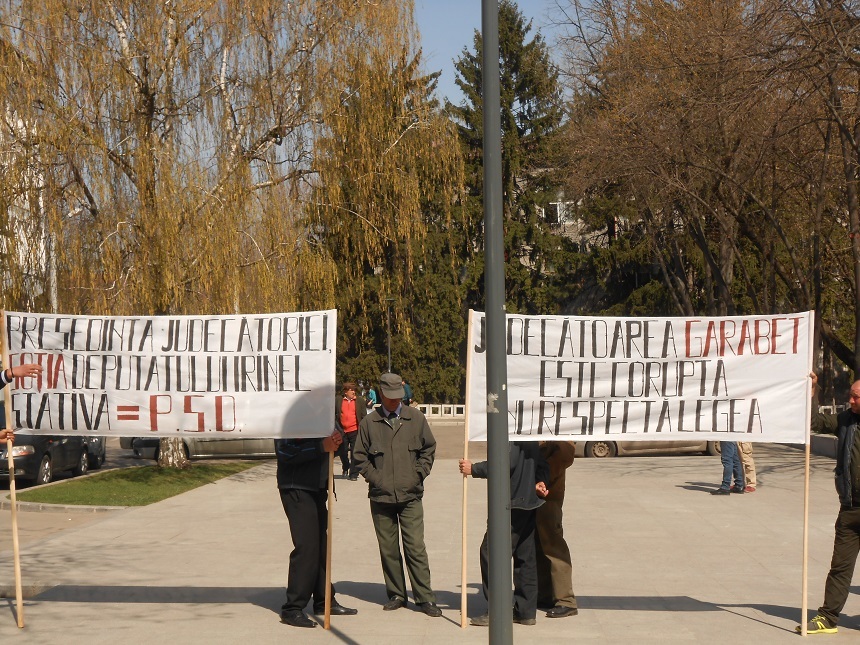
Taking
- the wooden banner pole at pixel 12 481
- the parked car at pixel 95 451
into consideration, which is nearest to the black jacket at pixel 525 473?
the wooden banner pole at pixel 12 481

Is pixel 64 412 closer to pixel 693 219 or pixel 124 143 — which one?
pixel 124 143

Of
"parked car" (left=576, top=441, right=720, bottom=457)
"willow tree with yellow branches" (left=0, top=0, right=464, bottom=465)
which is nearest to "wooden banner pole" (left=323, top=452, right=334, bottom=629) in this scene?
"willow tree with yellow branches" (left=0, top=0, right=464, bottom=465)

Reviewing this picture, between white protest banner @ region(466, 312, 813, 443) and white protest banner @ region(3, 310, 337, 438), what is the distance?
1.71 m

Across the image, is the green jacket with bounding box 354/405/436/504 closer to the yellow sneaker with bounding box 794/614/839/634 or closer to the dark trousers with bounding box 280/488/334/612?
the dark trousers with bounding box 280/488/334/612

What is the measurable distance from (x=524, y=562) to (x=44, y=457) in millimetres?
14751

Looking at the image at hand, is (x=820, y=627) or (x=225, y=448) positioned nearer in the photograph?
(x=820, y=627)

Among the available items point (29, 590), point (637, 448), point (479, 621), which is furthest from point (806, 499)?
point (637, 448)

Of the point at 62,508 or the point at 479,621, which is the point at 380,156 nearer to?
the point at 62,508

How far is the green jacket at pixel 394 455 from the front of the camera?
8.84 m

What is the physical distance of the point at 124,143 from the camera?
19.4m

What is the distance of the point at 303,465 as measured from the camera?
874cm

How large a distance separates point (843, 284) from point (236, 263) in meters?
27.5

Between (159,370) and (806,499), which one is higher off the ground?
(159,370)

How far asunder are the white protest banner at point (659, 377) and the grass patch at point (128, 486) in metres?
10.0
